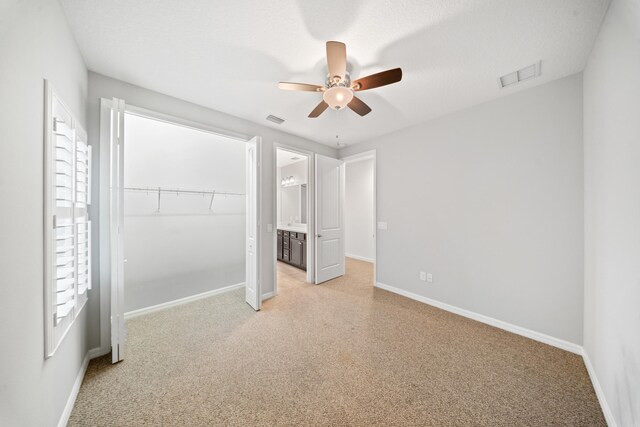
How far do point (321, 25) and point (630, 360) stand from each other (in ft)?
9.31

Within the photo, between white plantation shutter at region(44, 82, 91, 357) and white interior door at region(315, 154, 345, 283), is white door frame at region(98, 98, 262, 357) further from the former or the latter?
white interior door at region(315, 154, 345, 283)

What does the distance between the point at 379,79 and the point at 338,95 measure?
35cm

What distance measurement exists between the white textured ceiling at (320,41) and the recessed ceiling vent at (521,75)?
2.4 inches

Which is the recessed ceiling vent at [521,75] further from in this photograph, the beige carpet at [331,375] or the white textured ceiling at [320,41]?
the beige carpet at [331,375]

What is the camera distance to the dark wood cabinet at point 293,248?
4.77 m

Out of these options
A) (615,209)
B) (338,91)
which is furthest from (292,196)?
(615,209)

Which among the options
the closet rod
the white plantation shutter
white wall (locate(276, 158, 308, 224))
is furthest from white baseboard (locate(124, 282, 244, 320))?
white wall (locate(276, 158, 308, 224))

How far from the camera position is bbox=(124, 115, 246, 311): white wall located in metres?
3.01

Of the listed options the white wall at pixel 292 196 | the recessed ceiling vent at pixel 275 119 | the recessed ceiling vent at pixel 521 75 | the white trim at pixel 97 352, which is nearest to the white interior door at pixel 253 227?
the recessed ceiling vent at pixel 275 119

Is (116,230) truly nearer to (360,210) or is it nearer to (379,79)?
(379,79)

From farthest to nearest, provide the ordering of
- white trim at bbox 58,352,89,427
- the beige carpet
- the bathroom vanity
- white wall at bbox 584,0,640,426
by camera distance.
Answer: the bathroom vanity < the beige carpet < white trim at bbox 58,352,89,427 < white wall at bbox 584,0,640,426

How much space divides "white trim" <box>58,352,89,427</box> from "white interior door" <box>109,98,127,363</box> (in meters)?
0.19

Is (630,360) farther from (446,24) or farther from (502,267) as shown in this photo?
(446,24)

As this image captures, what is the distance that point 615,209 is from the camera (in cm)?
146
